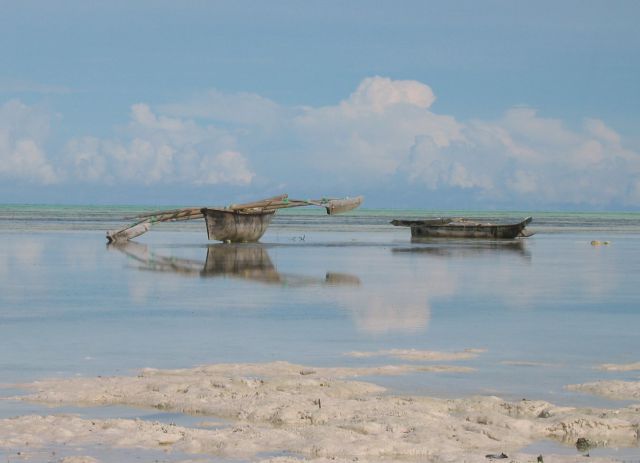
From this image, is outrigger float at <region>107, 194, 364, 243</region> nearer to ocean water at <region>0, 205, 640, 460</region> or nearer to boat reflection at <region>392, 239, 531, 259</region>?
boat reflection at <region>392, 239, 531, 259</region>

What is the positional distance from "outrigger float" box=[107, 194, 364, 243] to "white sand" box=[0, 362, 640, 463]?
35280 millimetres

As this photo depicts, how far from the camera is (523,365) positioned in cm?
1341

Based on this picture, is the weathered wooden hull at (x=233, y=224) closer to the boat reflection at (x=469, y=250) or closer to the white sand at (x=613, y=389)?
the boat reflection at (x=469, y=250)

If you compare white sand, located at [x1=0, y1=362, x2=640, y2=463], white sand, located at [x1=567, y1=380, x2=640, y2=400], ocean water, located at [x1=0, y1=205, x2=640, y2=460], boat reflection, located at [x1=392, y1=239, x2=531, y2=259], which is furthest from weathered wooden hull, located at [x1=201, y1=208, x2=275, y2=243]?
white sand, located at [x1=567, y1=380, x2=640, y2=400]

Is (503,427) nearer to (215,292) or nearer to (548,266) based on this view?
(215,292)

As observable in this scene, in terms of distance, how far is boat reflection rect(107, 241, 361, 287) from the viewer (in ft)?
89.3

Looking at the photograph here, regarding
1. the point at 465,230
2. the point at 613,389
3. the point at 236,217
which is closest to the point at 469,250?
the point at 236,217

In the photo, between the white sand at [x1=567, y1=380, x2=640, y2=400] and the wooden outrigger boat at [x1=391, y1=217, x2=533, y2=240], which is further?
the wooden outrigger boat at [x1=391, y1=217, x2=533, y2=240]

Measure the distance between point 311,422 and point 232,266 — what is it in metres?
22.5

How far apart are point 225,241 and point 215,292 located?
2504 cm

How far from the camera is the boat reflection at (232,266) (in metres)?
27.2

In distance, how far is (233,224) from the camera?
4744 centimetres

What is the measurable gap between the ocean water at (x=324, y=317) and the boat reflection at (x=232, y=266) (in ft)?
0.32

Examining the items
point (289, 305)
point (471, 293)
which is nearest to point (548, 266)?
point (471, 293)
